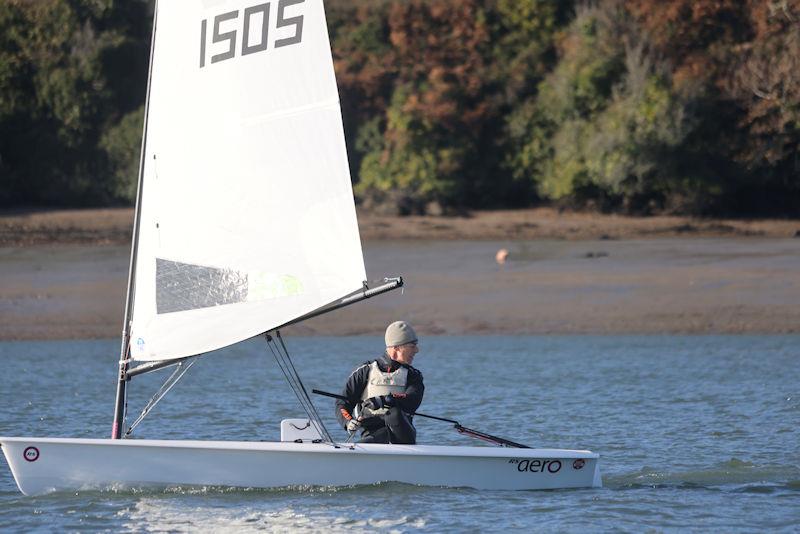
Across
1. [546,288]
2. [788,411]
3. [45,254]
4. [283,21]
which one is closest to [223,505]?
[283,21]

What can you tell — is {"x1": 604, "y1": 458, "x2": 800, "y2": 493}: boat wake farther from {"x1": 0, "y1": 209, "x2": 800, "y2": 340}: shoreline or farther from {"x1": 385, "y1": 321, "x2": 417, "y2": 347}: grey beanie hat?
{"x1": 0, "y1": 209, "x2": 800, "y2": 340}: shoreline

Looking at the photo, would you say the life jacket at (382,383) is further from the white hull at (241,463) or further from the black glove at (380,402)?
the white hull at (241,463)

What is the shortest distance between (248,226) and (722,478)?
3950 mm

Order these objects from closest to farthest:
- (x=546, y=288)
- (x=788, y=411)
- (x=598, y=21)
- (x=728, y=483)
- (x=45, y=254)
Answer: (x=728, y=483) < (x=788, y=411) < (x=546, y=288) < (x=45, y=254) < (x=598, y=21)

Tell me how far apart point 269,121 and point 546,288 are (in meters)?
9.93

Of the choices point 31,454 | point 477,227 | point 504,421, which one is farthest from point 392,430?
point 477,227

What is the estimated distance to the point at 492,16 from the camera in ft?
82.9

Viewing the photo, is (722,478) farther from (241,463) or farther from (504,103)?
(504,103)

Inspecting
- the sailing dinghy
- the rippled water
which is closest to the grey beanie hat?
the sailing dinghy

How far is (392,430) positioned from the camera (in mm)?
8727

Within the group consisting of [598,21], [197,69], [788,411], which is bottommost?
[788,411]

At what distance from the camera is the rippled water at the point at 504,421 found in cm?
862

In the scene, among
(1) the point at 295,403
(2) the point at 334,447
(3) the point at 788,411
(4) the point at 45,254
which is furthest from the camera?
(4) the point at 45,254

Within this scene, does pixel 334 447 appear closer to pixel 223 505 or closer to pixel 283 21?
pixel 223 505
